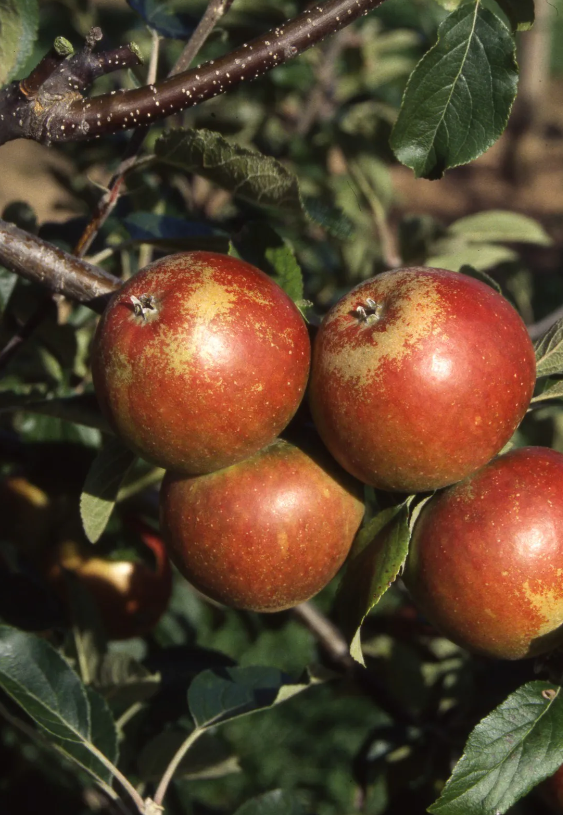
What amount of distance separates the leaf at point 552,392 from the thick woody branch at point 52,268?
1.91 feet

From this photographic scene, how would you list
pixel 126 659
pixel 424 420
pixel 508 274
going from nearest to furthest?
1. pixel 424 420
2. pixel 126 659
3. pixel 508 274

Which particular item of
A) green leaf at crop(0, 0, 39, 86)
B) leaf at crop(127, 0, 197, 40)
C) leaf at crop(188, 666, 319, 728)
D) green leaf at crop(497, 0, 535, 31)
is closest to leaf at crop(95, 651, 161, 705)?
leaf at crop(188, 666, 319, 728)

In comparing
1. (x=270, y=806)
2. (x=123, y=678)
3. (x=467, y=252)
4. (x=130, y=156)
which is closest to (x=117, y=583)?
(x=123, y=678)

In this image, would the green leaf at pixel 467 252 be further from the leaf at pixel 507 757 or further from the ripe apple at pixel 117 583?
the leaf at pixel 507 757

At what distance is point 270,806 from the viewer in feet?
4.21

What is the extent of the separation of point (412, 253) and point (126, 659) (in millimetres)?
1398

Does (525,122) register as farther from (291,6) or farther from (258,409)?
(258,409)

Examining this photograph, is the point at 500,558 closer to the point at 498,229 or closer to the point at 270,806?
the point at 270,806

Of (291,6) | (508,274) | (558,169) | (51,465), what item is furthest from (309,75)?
(558,169)

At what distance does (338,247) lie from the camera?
2.49 m

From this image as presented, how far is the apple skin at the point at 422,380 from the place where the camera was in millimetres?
950

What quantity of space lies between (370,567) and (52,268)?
55 cm

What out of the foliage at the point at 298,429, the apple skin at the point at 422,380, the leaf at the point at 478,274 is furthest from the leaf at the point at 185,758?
the leaf at the point at 478,274

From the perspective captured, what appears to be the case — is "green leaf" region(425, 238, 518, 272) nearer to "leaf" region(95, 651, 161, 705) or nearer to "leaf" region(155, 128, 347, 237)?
"leaf" region(155, 128, 347, 237)
